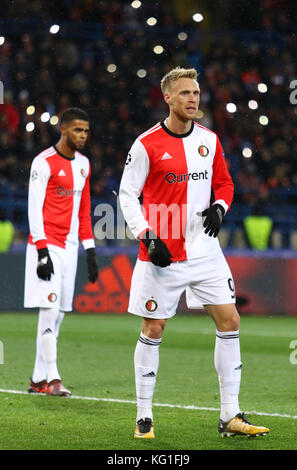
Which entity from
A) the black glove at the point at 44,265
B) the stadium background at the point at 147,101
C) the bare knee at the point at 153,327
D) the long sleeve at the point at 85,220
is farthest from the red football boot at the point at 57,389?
the stadium background at the point at 147,101

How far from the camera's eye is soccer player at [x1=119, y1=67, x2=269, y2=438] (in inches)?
236

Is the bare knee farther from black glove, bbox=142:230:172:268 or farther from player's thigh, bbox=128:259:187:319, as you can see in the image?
black glove, bbox=142:230:172:268

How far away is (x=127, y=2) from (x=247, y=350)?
1271cm

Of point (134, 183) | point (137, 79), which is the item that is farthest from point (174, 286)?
point (137, 79)

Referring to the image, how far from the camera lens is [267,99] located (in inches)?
862

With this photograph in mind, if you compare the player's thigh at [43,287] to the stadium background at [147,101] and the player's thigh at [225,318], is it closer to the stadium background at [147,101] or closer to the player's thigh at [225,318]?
the player's thigh at [225,318]

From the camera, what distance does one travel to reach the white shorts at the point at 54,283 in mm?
8031

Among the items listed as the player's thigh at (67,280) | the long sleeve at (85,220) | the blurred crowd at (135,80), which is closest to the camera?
the player's thigh at (67,280)

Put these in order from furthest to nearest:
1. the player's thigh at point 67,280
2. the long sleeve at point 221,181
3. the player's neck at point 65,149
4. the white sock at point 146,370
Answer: the player's neck at point 65,149
the player's thigh at point 67,280
the long sleeve at point 221,181
the white sock at point 146,370

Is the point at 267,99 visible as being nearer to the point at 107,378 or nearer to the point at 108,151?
the point at 108,151

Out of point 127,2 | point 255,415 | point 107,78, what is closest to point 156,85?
point 107,78

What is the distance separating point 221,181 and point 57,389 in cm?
247

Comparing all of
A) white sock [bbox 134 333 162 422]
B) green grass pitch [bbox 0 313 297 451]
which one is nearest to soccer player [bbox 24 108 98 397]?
green grass pitch [bbox 0 313 297 451]

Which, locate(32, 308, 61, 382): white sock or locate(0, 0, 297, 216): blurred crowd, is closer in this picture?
locate(32, 308, 61, 382): white sock
